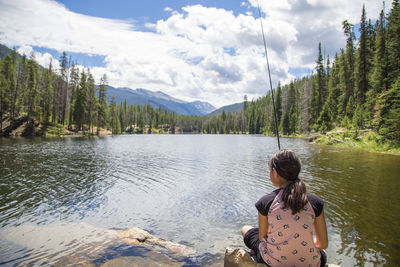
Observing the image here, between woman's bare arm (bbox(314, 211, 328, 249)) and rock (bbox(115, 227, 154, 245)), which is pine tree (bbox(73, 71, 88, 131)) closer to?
rock (bbox(115, 227, 154, 245))

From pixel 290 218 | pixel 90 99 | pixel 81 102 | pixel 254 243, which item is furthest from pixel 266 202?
pixel 90 99

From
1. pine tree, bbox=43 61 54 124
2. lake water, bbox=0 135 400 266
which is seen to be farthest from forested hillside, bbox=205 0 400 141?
pine tree, bbox=43 61 54 124

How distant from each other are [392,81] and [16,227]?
131 feet

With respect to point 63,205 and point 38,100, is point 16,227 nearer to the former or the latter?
point 63,205

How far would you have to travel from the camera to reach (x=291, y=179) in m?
2.96

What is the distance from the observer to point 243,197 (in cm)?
1106

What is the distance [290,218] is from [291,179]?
0.47 m

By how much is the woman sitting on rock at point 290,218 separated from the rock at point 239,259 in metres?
0.44

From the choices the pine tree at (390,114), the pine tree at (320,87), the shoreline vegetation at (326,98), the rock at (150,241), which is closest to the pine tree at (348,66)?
the shoreline vegetation at (326,98)

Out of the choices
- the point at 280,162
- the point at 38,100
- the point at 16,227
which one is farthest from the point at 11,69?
the point at 280,162

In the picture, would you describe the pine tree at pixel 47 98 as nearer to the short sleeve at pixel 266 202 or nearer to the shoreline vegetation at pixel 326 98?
the shoreline vegetation at pixel 326 98

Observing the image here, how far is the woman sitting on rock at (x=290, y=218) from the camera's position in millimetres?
2855

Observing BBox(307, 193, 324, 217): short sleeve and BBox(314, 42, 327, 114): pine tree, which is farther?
BBox(314, 42, 327, 114): pine tree

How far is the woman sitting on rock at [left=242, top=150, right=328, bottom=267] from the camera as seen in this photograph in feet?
9.37
